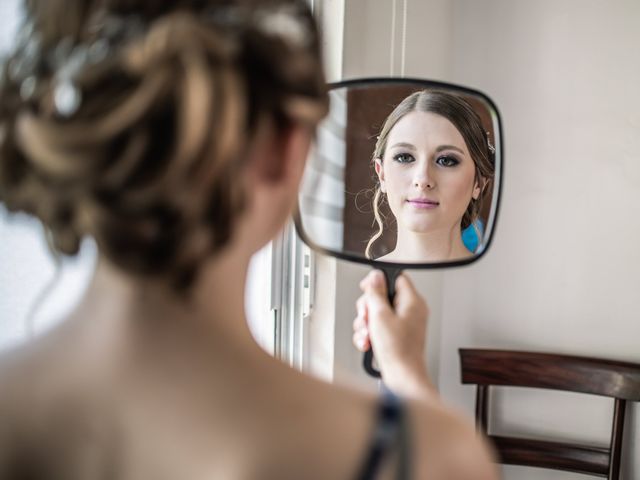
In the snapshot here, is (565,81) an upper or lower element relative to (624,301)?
upper

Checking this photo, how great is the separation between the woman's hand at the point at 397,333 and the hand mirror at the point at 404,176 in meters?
0.08

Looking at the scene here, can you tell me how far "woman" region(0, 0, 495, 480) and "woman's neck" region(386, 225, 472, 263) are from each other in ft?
1.14

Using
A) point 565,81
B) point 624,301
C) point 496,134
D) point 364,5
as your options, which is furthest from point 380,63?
point 624,301

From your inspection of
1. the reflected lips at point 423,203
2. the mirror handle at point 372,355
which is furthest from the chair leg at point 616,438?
the mirror handle at point 372,355

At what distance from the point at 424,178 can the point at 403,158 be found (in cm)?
4

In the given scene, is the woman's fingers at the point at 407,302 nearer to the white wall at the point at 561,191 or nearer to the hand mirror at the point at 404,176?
the hand mirror at the point at 404,176

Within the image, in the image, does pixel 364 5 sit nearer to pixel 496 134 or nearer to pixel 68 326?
pixel 496 134

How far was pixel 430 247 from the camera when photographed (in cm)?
76

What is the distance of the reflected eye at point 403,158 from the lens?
814 millimetres

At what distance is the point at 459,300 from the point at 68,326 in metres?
1.43

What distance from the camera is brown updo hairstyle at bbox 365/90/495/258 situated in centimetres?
74

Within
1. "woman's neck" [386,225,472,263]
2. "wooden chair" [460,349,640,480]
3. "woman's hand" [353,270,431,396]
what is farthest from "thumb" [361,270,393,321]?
"wooden chair" [460,349,640,480]

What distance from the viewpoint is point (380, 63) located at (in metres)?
1.32

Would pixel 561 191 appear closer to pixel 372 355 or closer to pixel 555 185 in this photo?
pixel 555 185
